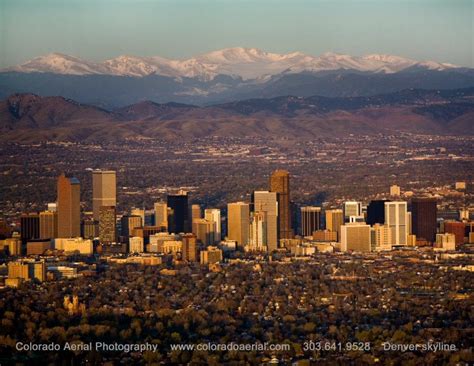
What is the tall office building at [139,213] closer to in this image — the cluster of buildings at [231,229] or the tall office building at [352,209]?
the cluster of buildings at [231,229]

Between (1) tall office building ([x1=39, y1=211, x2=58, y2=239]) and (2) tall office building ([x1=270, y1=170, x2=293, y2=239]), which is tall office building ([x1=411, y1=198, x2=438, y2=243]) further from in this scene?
(1) tall office building ([x1=39, y1=211, x2=58, y2=239])

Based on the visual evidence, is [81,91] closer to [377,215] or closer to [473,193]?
[473,193]

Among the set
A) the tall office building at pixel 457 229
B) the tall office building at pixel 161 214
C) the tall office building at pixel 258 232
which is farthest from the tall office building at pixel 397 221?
the tall office building at pixel 161 214

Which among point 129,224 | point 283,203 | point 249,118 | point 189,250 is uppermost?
point 249,118

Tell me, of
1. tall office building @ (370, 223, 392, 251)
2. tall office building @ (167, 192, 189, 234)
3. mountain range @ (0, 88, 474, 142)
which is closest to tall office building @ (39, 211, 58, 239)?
tall office building @ (167, 192, 189, 234)

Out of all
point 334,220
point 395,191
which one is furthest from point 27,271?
point 395,191

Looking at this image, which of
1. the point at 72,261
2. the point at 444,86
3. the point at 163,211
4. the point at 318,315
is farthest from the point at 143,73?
the point at 318,315

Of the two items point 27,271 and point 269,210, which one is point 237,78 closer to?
point 269,210
